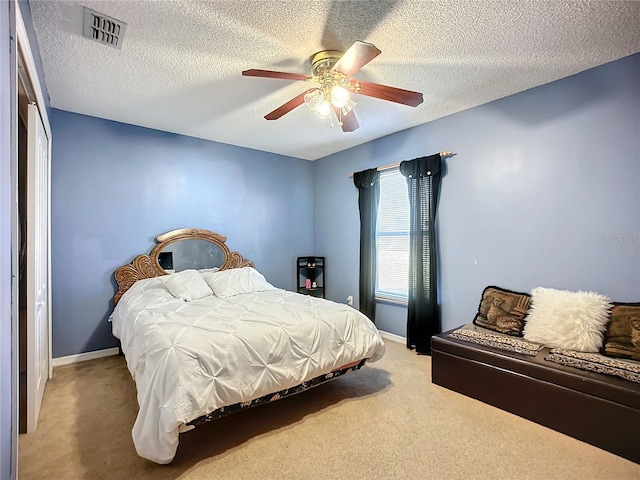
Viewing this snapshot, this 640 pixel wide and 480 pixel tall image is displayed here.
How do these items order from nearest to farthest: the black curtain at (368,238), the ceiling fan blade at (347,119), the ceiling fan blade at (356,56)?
the ceiling fan blade at (356,56) → the ceiling fan blade at (347,119) → the black curtain at (368,238)

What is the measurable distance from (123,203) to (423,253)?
347 centimetres

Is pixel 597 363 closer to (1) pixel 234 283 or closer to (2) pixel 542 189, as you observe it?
(2) pixel 542 189

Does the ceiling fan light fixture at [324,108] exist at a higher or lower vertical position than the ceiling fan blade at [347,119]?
lower

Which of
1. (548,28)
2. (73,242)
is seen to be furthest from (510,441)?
(73,242)

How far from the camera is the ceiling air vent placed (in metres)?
1.89

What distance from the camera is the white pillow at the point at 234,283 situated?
351 centimetres

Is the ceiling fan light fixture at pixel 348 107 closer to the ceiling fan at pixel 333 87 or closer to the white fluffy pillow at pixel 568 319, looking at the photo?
the ceiling fan at pixel 333 87

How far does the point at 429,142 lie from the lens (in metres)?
3.63

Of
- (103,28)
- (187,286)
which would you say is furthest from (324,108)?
(187,286)

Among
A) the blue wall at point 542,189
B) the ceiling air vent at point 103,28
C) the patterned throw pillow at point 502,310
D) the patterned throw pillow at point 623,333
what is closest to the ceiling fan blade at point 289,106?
the ceiling air vent at point 103,28

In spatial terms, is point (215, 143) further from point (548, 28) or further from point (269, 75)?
point (548, 28)

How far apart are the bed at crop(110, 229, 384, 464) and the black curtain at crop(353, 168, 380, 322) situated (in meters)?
1.33

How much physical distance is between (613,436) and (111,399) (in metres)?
3.50

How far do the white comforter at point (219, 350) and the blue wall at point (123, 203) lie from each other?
0.79 meters
